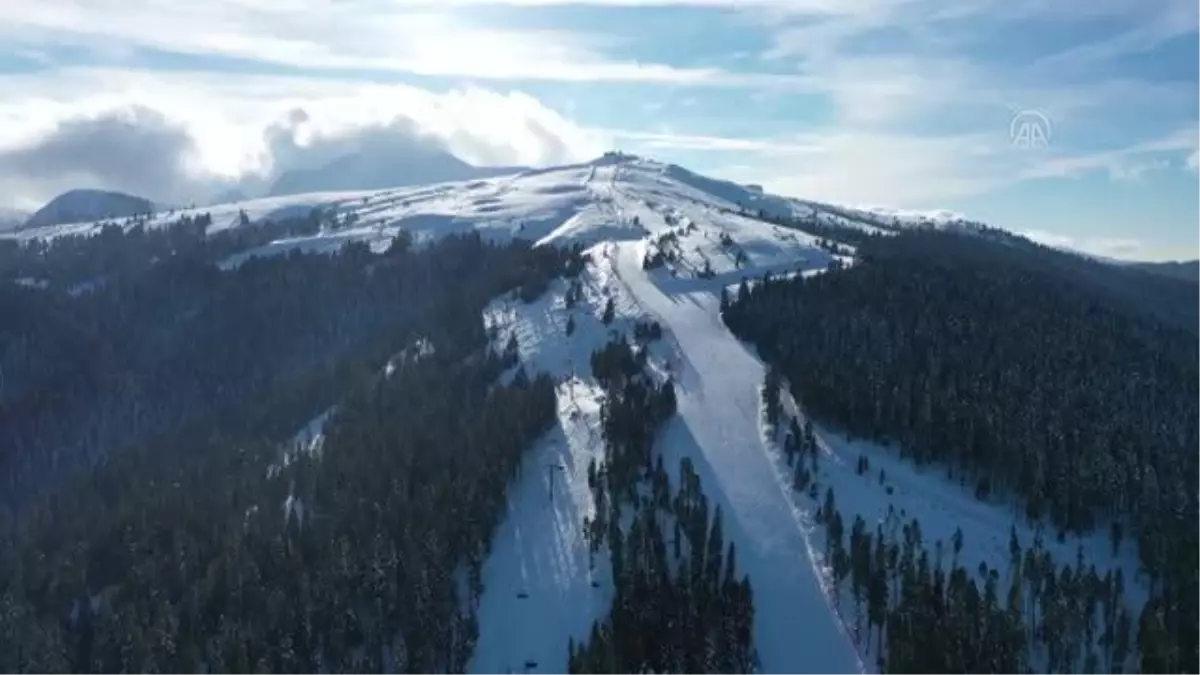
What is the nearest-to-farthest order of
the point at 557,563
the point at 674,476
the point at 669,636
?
the point at 669,636
the point at 557,563
the point at 674,476

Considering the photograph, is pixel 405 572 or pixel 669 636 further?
pixel 405 572

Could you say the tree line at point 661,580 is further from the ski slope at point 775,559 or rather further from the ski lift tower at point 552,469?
the ski lift tower at point 552,469

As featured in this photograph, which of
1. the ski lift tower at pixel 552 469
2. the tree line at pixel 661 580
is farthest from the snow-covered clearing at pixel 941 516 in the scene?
the ski lift tower at pixel 552 469

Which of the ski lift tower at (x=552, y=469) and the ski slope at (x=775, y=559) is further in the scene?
the ski lift tower at (x=552, y=469)

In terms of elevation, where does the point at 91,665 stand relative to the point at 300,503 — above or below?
below

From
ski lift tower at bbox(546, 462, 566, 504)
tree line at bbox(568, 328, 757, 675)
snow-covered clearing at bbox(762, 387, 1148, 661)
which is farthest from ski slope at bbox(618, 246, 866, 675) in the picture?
ski lift tower at bbox(546, 462, 566, 504)

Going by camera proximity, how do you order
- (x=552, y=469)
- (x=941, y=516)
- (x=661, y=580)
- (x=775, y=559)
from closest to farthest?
(x=661, y=580), (x=775, y=559), (x=941, y=516), (x=552, y=469)

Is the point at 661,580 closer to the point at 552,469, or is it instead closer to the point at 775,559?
the point at 775,559

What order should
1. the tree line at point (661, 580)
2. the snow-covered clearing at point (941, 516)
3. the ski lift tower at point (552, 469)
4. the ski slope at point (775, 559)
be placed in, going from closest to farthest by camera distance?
the tree line at point (661, 580) → the ski slope at point (775, 559) → the snow-covered clearing at point (941, 516) → the ski lift tower at point (552, 469)

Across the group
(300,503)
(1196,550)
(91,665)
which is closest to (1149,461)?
(1196,550)

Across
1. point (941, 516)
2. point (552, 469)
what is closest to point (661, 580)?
point (552, 469)

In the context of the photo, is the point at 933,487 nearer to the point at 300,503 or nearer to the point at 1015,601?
the point at 1015,601
